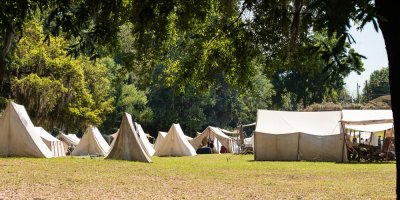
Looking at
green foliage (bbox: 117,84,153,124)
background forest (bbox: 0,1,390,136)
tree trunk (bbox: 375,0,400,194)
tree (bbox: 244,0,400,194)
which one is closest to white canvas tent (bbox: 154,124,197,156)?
background forest (bbox: 0,1,390,136)

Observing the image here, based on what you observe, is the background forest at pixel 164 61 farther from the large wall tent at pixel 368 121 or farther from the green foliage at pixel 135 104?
the large wall tent at pixel 368 121

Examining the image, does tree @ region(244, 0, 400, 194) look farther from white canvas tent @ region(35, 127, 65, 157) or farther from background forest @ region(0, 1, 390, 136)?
white canvas tent @ region(35, 127, 65, 157)

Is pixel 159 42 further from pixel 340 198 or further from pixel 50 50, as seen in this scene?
pixel 50 50

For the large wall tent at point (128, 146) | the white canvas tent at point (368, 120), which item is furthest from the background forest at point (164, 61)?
the white canvas tent at point (368, 120)

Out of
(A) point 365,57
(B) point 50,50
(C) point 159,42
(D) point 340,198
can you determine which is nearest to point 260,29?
(C) point 159,42

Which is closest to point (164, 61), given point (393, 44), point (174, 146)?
point (393, 44)

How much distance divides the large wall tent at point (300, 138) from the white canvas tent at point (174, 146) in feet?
24.3

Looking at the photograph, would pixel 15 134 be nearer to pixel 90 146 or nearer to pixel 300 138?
pixel 90 146

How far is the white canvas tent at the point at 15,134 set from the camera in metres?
23.2

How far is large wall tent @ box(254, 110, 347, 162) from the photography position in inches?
1032

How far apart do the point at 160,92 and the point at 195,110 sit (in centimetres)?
487

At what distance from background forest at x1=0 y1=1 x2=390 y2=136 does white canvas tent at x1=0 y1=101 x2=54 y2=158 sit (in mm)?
3014

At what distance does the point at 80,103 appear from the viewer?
36.5 m

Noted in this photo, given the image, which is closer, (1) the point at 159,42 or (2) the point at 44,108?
(1) the point at 159,42
